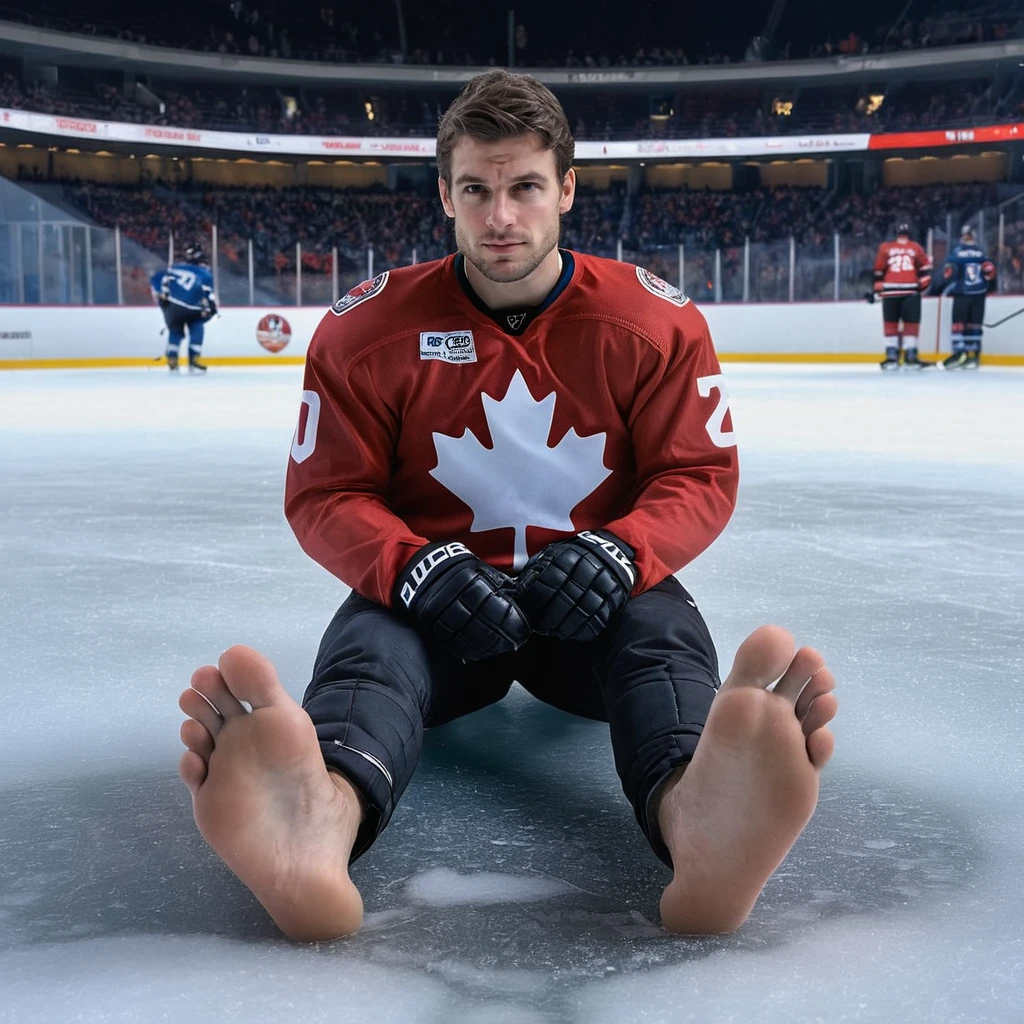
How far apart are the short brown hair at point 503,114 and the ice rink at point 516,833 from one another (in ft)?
2.50

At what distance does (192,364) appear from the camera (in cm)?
1277

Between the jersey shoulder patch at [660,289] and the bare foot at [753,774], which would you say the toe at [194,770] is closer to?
the bare foot at [753,774]

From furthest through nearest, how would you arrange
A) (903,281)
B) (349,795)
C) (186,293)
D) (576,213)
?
(576,213), (903,281), (186,293), (349,795)

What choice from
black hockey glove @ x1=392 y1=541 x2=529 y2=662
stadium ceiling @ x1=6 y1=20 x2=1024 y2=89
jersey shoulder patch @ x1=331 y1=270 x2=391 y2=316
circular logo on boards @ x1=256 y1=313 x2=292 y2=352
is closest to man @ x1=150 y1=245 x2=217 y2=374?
circular logo on boards @ x1=256 y1=313 x2=292 y2=352

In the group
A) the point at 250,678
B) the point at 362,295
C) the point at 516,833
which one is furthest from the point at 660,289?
the point at 250,678

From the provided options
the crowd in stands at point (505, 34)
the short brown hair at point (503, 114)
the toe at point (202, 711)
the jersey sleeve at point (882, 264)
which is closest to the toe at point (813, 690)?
the toe at point (202, 711)

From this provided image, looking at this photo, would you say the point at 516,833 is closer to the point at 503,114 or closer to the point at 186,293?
the point at 503,114

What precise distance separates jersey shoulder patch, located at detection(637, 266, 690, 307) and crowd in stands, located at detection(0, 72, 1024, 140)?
66.4 ft

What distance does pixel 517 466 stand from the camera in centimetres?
157

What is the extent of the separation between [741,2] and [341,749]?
25.9 m

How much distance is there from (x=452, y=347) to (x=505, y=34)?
81.9ft

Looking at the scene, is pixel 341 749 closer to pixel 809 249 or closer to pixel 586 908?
pixel 586 908

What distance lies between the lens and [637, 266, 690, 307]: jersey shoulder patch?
165 centimetres

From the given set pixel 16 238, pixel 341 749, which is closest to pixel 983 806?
pixel 341 749
